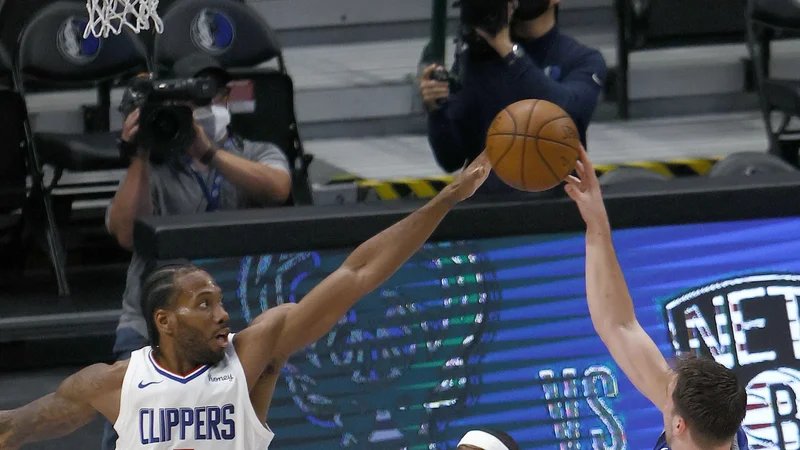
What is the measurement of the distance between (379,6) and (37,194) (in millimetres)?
3256

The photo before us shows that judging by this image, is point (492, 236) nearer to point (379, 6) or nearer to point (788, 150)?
point (788, 150)

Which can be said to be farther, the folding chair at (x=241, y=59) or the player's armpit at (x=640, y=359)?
the folding chair at (x=241, y=59)

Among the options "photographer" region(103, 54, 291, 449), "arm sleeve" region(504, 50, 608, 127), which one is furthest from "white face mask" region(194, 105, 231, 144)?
"arm sleeve" region(504, 50, 608, 127)

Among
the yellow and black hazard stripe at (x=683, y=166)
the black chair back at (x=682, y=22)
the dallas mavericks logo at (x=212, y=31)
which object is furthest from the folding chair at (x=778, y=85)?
the dallas mavericks logo at (x=212, y=31)

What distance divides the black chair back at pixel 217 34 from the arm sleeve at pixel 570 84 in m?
2.41

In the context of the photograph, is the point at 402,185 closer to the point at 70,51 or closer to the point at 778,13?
the point at 70,51

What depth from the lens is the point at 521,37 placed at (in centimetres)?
566

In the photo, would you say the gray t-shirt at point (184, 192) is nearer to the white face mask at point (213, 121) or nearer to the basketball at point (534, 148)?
the white face mask at point (213, 121)

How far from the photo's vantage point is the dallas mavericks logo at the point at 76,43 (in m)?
7.48

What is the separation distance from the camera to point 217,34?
24.1ft

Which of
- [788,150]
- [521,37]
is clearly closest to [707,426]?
[521,37]

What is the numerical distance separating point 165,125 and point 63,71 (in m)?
2.64

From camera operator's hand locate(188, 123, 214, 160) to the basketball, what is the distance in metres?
1.18

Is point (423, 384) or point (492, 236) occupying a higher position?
point (492, 236)
